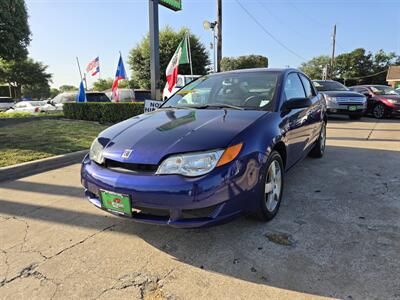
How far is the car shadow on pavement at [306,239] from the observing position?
87.9 inches

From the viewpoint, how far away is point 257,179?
8.73 ft

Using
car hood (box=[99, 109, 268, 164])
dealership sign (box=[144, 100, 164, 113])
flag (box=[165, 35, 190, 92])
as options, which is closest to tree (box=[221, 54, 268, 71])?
flag (box=[165, 35, 190, 92])

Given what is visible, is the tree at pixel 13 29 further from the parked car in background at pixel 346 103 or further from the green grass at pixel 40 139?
the parked car in background at pixel 346 103

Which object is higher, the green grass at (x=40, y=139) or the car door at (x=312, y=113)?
the car door at (x=312, y=113)

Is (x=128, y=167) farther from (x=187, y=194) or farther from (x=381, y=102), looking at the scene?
(x=381, y=102)

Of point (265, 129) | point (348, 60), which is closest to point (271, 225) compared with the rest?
point (265, 129)

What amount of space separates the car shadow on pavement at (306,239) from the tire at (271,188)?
4.7 inches

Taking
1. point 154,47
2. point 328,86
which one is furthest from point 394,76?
point 154,47

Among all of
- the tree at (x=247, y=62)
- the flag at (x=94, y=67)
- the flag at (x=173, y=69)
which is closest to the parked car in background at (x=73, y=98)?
the flag at (x=94, y=67)

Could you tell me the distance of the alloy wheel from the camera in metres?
3.00

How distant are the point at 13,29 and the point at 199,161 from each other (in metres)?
13.3

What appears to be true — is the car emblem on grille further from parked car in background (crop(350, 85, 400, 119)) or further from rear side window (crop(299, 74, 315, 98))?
parked car in background (crop(350, 85, 400, 119))

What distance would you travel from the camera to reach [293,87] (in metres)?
4.07

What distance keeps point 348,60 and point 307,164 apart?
2801 inches
